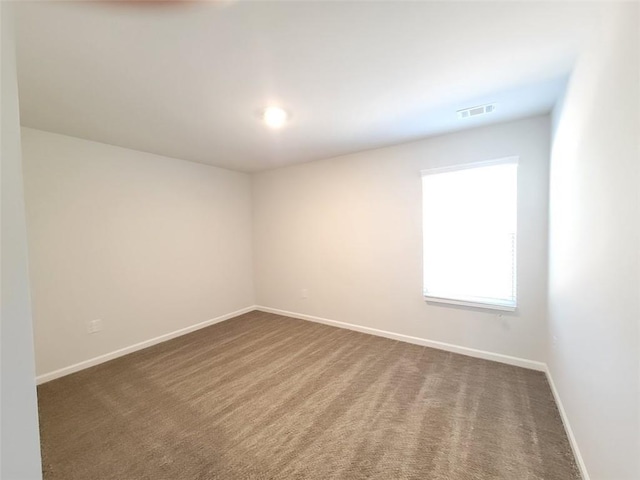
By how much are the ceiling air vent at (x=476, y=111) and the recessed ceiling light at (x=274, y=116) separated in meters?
1.53

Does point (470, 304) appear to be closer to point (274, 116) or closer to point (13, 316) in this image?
point (274, 116)

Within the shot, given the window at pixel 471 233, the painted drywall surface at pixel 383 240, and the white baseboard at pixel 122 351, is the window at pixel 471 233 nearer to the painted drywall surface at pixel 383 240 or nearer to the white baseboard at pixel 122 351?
the painted drywall surface at pixel 383 240

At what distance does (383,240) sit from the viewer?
135 inches

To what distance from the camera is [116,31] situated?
133 cm

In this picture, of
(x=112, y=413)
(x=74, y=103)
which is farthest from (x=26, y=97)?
(x=112, y=413)

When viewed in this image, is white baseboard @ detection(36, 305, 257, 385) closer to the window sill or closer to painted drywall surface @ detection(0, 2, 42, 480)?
painted drywall surface @ detection(0, 2, 42, 480)

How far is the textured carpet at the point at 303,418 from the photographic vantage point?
160cm

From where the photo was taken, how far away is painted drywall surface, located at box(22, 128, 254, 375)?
263cm

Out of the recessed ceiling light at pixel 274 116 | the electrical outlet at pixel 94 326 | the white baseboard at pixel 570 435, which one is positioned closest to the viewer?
the white baseboard at pixel 570 435

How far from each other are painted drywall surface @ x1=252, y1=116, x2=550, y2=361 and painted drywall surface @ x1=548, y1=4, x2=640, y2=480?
0.69 m

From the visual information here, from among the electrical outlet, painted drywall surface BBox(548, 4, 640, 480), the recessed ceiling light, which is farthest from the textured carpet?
the recessed ceiling light

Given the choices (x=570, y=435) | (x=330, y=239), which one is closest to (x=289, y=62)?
(x=330, y=239)

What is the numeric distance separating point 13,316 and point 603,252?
2.25 m

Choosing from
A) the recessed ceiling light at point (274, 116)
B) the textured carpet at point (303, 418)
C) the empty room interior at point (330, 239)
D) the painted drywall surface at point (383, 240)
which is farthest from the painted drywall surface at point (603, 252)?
the recessed ceiling light at point (274, 116)
